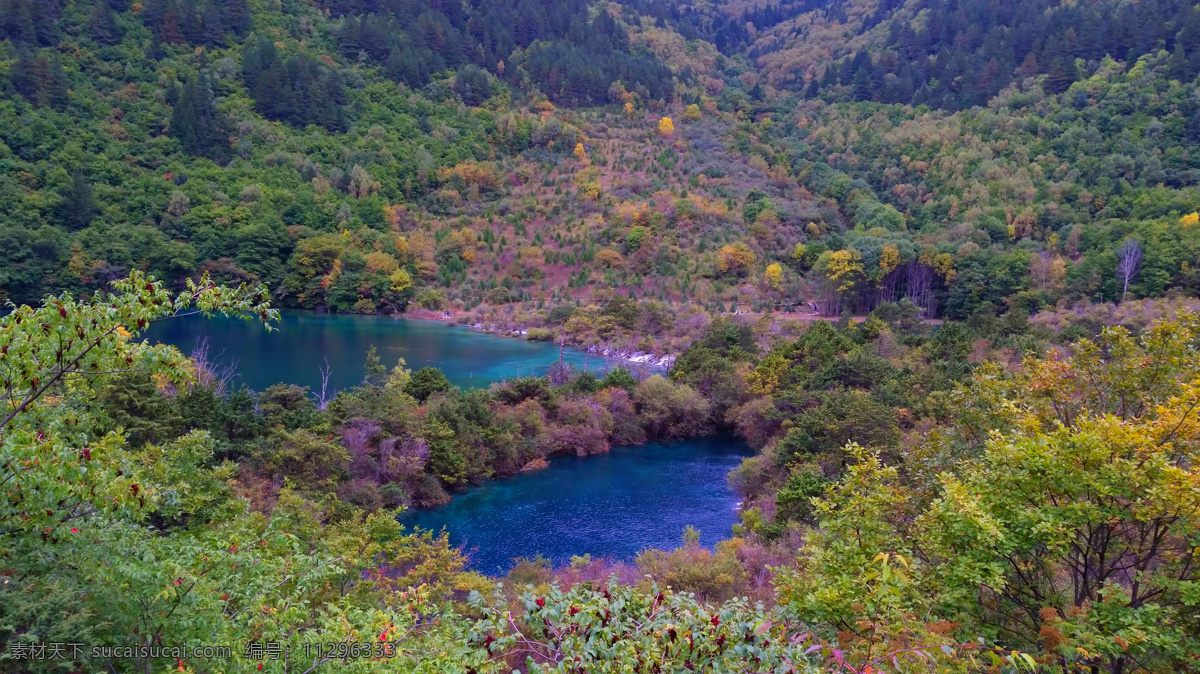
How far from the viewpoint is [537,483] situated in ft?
89.6

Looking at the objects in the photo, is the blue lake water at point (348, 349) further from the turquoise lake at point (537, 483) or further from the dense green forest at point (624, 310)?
the dense green forest at point (624, 310)

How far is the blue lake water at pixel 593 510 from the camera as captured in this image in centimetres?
2145

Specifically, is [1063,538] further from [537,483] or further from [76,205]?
[76,205]

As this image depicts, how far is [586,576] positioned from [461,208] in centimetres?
6666

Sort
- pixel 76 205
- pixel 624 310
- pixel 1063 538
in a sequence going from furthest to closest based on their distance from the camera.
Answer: pixel 76 205 < pixel 624 310 < pixel 1063 538

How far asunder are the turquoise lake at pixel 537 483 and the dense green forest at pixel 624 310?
1423 millimetres

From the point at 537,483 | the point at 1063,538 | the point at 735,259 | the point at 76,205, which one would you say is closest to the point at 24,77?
the point at 76,205

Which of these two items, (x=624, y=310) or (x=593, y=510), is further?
(x=624, y=310)

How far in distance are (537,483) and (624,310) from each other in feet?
88.3

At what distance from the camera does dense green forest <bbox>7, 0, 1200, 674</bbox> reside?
5.44 m

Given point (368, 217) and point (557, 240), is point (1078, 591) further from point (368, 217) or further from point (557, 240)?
point (368, 217)

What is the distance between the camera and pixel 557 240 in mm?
70875

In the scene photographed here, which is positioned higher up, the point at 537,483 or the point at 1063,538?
the point at 1063,538

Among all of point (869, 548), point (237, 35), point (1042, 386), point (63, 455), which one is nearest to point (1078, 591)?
point (869, 548)
